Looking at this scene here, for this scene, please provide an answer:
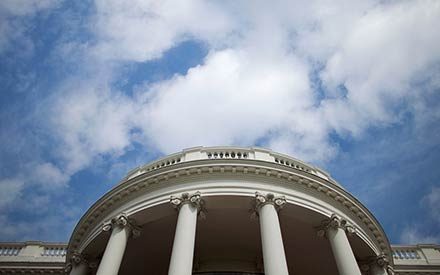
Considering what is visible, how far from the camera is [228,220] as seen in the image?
2338 cm

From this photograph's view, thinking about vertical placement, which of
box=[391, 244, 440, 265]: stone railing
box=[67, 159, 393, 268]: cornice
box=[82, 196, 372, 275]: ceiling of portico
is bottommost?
box=[82, 196, 372, 275]: ceiling of portico

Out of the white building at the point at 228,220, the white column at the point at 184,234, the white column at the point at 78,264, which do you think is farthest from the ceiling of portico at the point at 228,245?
the white column at the point at 184,234

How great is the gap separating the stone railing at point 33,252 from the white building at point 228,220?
23.1 ft

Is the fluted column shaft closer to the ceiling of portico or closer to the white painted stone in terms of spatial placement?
the ceiling of portico

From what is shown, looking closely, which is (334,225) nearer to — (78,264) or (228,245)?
(228,245)

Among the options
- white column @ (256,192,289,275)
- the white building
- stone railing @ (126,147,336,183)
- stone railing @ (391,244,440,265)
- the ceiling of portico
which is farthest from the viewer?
stone railing @ (391,244,440,265)

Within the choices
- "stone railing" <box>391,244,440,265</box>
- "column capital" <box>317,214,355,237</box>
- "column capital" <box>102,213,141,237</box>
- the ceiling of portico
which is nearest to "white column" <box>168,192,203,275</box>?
the ceiling of portico

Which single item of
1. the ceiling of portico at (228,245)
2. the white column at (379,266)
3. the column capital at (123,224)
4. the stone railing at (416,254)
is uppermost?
the stone railing at (416,254)

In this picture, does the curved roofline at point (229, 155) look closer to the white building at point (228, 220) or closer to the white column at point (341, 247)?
the white building at point (228, 220)

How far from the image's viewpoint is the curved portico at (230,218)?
20.1 metres

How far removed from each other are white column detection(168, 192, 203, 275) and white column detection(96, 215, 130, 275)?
3078 millimetres

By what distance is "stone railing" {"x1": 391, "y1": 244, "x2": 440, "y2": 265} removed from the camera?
92.6ft

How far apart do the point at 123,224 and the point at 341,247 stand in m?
11.6

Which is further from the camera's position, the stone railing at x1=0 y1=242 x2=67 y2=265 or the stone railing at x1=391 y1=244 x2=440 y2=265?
the stone railing at x1=0 y1=242 x2=67 y2=265
